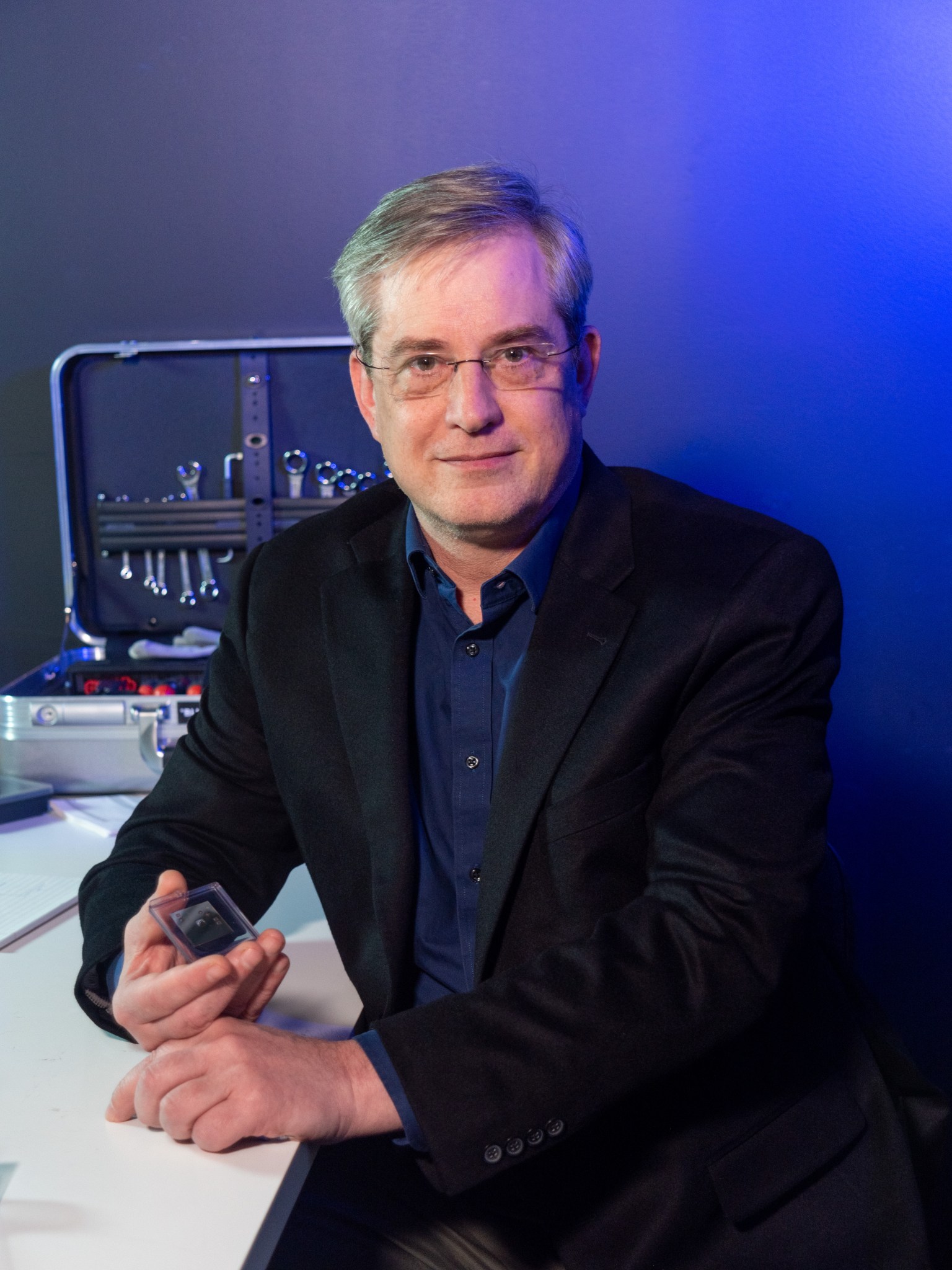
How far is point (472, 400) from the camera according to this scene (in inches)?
45.6

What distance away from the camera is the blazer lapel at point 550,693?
1100 mm

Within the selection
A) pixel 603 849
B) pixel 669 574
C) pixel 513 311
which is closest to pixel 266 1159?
pixel 603 849

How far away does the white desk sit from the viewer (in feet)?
2.34

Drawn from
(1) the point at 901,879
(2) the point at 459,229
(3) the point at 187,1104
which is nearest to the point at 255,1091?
(3) the point at 187,1104

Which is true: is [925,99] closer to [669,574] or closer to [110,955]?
[669,574]

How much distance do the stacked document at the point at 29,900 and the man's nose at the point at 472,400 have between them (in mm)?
755

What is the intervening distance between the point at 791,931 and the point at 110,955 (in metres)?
0.66

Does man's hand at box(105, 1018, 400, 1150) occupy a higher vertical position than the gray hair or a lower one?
lower

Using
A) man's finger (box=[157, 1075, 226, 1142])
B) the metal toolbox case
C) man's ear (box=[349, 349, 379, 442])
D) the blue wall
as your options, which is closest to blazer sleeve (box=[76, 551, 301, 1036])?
man's ear (box=[349, 349, 379, 442])

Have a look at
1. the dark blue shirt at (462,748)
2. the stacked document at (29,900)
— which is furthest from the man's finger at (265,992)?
the stacked document at (29,900)

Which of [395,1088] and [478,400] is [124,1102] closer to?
[395,1088]

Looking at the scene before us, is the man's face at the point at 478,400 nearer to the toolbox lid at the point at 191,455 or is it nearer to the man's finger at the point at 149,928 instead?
the man's finger at the point at 149,928

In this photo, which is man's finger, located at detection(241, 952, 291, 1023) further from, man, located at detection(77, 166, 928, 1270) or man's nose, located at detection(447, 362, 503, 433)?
man's nose, located at detection(447, 362, 503, 433)

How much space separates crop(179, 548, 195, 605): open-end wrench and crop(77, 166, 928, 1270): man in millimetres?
818
